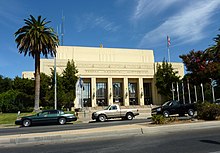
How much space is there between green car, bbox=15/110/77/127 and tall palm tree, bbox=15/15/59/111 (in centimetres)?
1198

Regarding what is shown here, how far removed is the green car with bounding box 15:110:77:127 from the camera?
21656mm

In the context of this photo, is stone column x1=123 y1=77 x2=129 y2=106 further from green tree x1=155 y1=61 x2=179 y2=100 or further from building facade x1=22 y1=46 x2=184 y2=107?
green tree x1=155 y1=61 x2=179 y2=100

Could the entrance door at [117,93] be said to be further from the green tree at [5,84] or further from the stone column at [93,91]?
the green tree at [5,84]

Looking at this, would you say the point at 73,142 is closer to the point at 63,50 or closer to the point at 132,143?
the point at 132,143

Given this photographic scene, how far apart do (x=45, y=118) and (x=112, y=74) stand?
36.9 meters

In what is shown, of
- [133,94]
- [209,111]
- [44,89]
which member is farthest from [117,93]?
[209,111]

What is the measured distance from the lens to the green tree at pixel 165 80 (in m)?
56.2

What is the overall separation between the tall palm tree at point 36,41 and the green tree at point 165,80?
30382mm

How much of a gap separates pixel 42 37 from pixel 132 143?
2952 cm

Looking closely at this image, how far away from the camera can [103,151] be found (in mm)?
7211

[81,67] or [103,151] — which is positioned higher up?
[81,67]

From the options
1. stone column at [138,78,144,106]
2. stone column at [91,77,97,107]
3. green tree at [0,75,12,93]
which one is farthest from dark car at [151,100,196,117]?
green tree at [0,75,12,93]

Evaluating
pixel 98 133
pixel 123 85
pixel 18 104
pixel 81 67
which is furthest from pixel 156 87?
pixel 98 133

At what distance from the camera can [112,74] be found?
58000 mm
